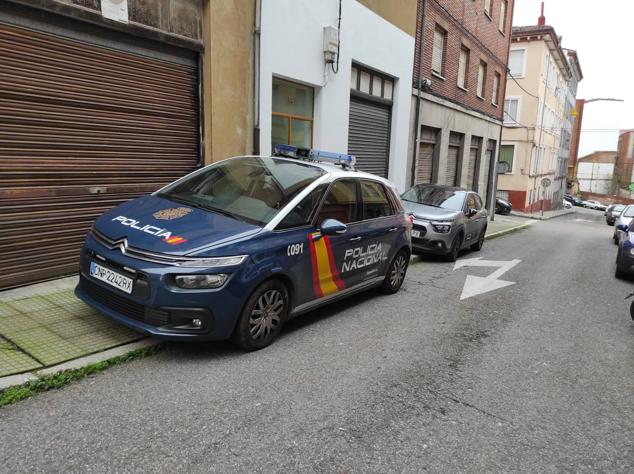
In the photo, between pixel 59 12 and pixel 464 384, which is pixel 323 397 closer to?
pixel 464 384

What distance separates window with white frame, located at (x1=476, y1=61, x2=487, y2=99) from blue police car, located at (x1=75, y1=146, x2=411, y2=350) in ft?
57.4

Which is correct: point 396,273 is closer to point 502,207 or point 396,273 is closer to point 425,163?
point 425,163

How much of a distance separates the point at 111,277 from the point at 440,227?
23.9 ft

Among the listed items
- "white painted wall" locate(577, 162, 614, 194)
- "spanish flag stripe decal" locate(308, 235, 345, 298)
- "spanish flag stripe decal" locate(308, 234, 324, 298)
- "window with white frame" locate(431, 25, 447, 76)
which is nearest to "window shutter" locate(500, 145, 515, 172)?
"window with white frame" locate(431, 25, 447, 76)

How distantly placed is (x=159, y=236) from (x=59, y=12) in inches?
141

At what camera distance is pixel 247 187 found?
5.21 meters

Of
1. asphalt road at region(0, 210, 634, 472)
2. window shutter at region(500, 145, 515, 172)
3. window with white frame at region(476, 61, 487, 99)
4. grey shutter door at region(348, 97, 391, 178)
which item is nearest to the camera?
asphalt road at region(0, 210, 634, 472)

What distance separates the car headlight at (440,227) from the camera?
10.0 meters

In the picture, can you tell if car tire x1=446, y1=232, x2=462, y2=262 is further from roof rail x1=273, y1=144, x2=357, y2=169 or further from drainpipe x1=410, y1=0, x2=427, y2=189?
drainpipe x1=410, y1=0, x2=427, y2=189

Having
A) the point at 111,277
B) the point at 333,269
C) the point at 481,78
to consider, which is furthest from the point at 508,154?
the point at 111,277

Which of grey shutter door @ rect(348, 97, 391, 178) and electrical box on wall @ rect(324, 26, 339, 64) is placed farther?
grey shutter door @ rect(348, 97, 391, 178)

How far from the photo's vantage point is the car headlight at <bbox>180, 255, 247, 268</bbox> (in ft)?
13.0

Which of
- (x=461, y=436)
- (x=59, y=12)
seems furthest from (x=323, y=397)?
(x=59, y=12)

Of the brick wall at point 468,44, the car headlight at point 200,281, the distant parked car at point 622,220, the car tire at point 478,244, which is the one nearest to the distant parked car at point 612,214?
the distant parked car at point 622,220
